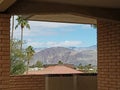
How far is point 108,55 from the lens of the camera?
8.29 m

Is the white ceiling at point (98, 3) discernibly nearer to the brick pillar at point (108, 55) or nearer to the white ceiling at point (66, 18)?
the brick pillar at point (108, 55)

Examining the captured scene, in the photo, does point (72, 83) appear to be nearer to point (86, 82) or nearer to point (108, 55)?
point (86, 82)

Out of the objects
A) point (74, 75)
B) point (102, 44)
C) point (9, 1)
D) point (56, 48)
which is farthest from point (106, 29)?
point (56, 48)

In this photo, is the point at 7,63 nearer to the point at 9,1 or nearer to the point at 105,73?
the point at 9,1

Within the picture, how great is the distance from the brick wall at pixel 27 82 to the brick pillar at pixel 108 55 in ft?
9.31

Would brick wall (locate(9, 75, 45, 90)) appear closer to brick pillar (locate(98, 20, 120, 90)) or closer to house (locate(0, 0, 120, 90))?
house (locate(0, 0, 120, 90))

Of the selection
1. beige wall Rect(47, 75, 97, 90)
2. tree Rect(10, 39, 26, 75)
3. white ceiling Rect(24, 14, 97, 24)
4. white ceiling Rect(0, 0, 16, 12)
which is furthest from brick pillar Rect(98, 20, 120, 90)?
tree Rect(10, 39, 26, 75)

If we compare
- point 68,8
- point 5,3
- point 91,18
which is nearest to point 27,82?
point 91,18

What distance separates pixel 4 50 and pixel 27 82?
4051mm

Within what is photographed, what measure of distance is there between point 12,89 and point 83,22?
10.7 ft

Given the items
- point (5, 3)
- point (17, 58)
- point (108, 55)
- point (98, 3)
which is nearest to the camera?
point (5, 3)

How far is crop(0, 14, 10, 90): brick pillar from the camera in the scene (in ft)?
22.1

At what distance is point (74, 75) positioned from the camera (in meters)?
10.5

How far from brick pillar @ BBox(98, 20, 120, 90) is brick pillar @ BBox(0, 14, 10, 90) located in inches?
109
